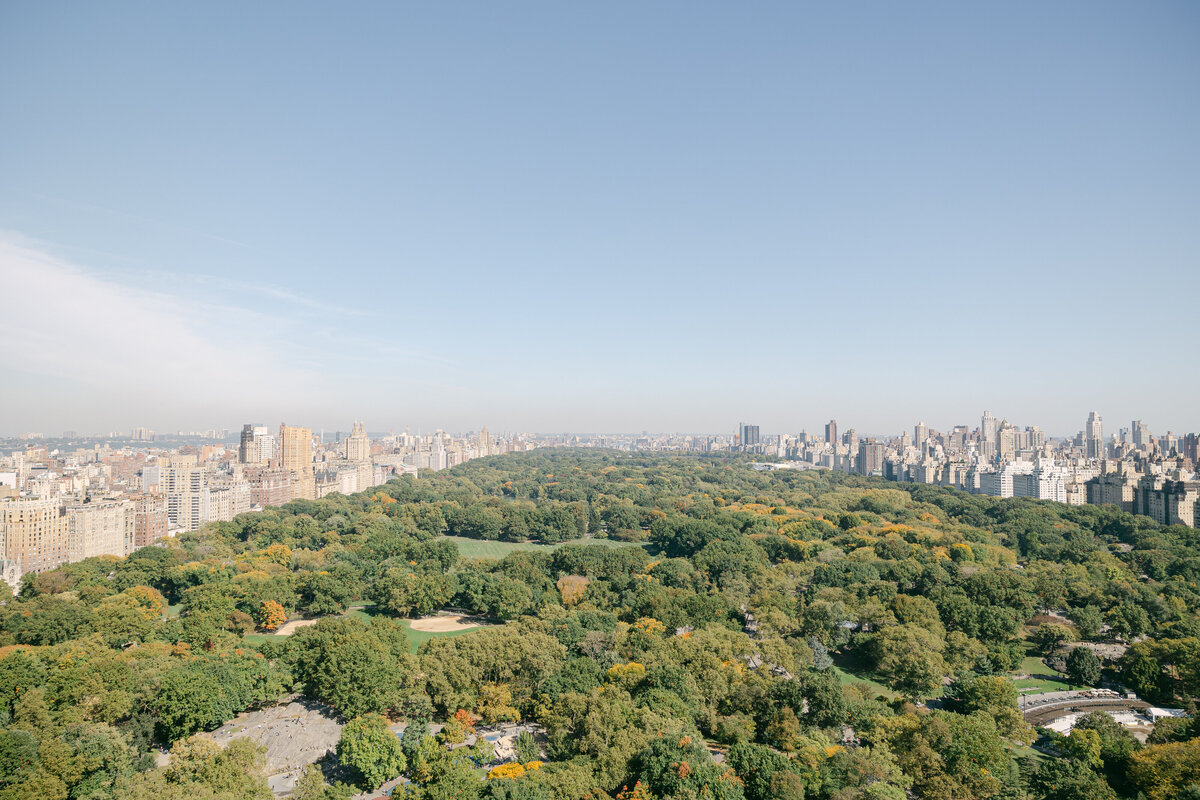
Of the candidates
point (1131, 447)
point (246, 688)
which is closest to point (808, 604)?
point (246, 688)

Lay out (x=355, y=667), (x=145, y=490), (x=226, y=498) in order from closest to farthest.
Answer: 1. (x=355, y=667)
2. (x=226, y=498)
3. (x=145, y=490)

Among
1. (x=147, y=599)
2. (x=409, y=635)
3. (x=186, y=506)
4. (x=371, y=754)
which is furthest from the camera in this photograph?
(x=186, y=506)

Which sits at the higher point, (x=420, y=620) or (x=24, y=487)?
(x=24, y=487)

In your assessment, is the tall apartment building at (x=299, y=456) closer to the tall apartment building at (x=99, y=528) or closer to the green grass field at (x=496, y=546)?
the tall apartment building at (x=99, y=528)

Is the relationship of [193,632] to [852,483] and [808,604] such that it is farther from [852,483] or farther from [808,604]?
[852,483]

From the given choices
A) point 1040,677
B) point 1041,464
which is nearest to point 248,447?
point 1040,677

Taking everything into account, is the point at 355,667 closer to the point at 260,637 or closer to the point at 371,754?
the point at 371,754

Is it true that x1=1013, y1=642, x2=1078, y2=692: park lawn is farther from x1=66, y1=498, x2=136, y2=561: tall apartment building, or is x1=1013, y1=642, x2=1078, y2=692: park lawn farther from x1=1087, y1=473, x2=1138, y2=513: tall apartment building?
x1=66, y1=498, x2=136, y2=561: tall apartment building
